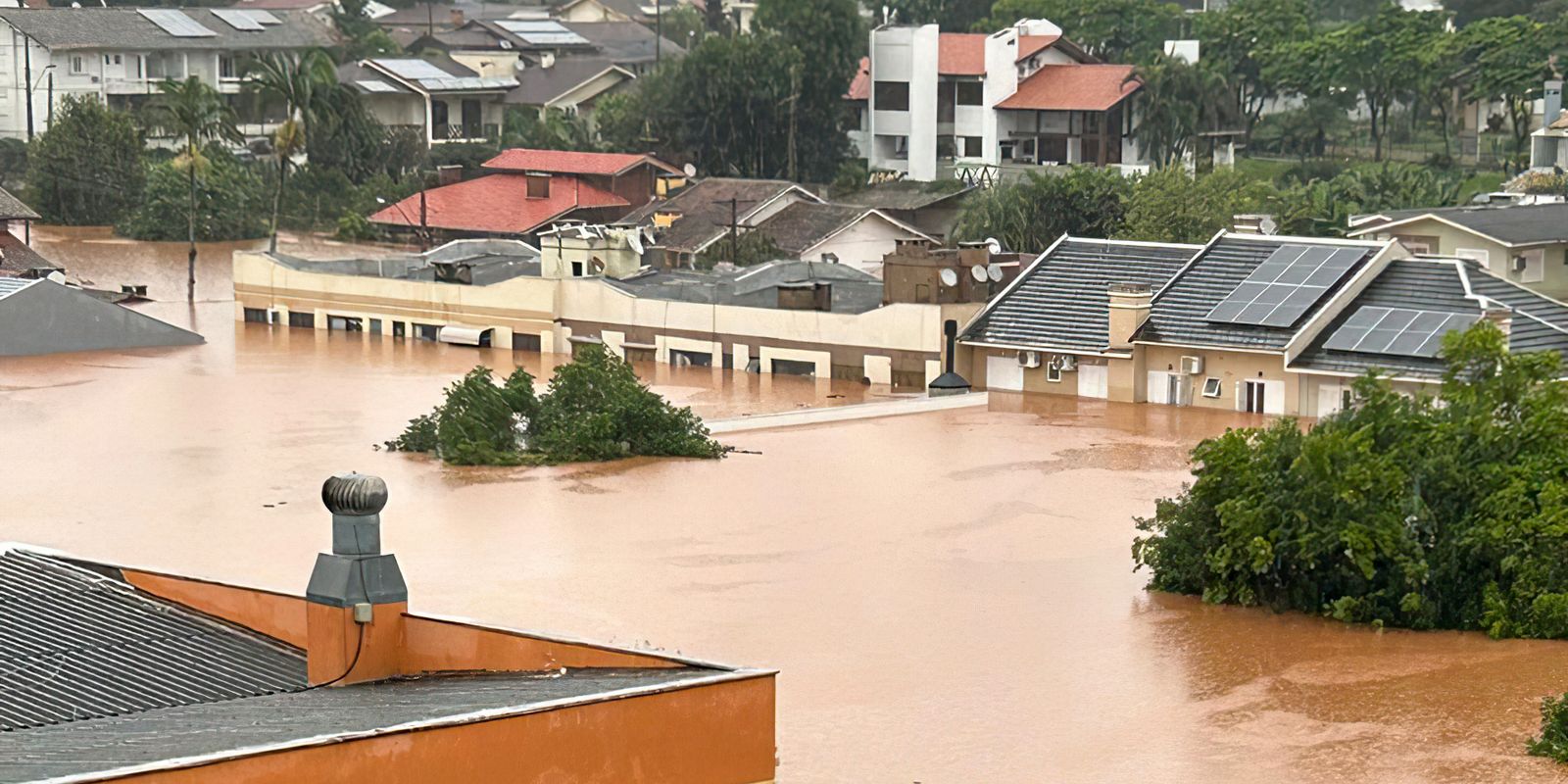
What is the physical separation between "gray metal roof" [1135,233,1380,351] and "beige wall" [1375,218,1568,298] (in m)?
5.24

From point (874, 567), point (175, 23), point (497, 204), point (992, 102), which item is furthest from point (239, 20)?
point (874, 567)

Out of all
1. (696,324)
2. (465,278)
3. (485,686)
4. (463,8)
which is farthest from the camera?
(463,8)

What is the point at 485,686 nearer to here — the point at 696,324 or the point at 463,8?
the point at 696,324

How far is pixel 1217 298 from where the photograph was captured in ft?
153

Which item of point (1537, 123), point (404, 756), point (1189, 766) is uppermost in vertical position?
point (1537, 123)

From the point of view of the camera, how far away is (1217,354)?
45.4m

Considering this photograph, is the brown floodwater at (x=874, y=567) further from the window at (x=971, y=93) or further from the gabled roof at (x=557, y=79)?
the gabled roof at (x=557, y=79)

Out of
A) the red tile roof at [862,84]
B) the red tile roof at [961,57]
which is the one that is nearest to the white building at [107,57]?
the red tile roof at [862,84]

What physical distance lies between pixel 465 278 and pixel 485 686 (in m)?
41.2

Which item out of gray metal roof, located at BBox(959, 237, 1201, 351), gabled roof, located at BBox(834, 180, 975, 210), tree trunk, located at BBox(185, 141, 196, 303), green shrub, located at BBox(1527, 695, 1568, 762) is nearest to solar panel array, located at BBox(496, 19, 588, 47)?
gabled roof, located at BBox(834, 180, 975, 210)

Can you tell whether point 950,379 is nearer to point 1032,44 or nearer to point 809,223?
point 809,223

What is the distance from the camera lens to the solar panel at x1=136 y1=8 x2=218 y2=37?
91.8 metres

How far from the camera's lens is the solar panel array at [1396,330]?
141 ft

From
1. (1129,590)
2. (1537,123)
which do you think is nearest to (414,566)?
(1129,590)
